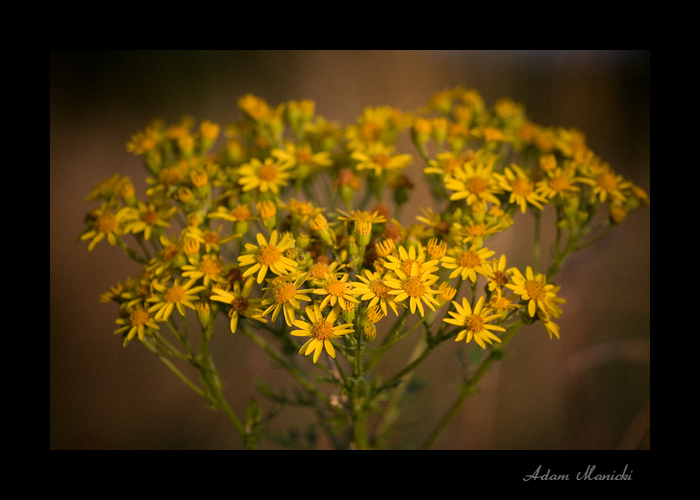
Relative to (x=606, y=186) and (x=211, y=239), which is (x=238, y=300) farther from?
(x=606, y=186)

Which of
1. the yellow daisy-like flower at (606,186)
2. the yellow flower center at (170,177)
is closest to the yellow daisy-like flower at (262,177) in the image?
the yellow flower center at (170,177)

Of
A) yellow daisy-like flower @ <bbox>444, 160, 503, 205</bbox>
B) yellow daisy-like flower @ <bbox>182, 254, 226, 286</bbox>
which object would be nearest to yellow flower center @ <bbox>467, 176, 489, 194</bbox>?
yellow daisy-like flower @ <bbox>444, 160, 503, 205</bbox>

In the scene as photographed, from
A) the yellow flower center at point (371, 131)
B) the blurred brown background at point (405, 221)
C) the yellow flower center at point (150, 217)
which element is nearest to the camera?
the yellow flower center at point (150, 217)

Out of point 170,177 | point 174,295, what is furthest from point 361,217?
point 170,177

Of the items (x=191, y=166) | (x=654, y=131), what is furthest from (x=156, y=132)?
(x=654, y=131)

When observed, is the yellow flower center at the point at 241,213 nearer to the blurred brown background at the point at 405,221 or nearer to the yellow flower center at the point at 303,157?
the yellow flower center at the point at 303,157

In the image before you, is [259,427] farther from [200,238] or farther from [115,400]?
[115,400]
